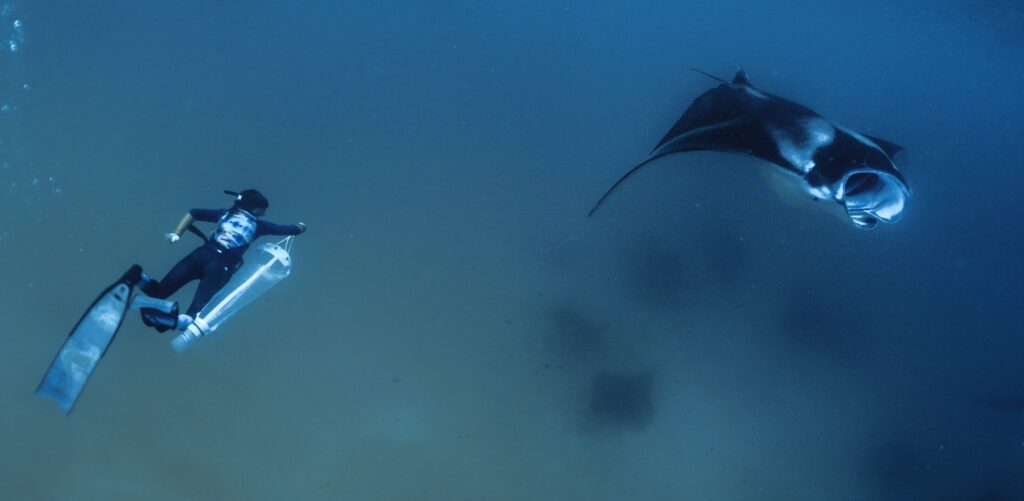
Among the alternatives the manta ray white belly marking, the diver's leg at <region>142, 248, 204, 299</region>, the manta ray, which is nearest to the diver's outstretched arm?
the diver's leg at <region>142, 248, 204, 299</region>

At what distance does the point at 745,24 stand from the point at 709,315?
36.7m

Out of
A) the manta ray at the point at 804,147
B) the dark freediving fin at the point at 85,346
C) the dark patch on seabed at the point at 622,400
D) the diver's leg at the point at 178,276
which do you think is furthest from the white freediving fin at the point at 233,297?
the dark patch on seabed at the point at 622,400

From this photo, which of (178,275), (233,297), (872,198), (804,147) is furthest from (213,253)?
(872,198)

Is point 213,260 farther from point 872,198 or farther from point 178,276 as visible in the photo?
point 872,198

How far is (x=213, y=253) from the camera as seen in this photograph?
495 centimetres

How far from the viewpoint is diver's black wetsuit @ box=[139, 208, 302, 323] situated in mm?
4836

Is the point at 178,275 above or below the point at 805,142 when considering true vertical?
below

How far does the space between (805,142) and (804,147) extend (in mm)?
56

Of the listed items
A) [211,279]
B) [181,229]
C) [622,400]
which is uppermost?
[181,229]

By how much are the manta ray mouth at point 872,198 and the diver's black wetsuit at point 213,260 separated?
498 cm

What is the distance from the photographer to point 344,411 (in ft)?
29.1

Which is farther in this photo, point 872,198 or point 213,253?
point 213,253

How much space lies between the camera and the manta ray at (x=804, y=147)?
384cm

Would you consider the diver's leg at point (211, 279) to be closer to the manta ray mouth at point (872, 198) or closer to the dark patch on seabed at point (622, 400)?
the manta ray mouth at point (872, 198)
